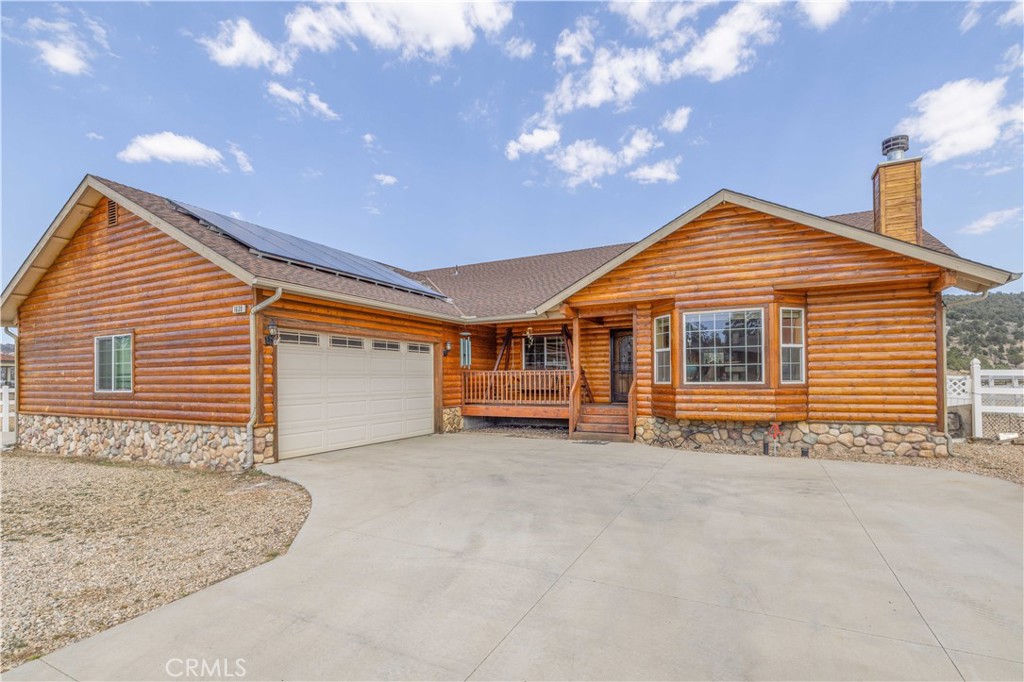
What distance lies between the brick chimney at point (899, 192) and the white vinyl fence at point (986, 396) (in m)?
3.17

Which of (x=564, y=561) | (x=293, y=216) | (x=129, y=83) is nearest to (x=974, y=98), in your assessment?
(x=564, y=561)

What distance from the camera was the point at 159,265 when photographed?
8.59 meters

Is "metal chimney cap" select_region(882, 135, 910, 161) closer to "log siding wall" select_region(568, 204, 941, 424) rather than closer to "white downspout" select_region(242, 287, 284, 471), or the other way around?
"log siding wall" select_region(568, 204, 941, 424)

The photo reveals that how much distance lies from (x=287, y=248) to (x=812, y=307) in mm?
10452

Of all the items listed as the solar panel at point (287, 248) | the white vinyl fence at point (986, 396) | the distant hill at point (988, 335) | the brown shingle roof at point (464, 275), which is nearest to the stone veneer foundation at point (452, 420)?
the brown shingle roof at point (464, 275)

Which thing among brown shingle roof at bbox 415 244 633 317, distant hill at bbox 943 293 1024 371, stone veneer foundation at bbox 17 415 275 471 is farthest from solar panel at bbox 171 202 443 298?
distant hill at bbox 943 293 1024 371

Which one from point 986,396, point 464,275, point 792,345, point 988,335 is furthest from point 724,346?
point 988,335

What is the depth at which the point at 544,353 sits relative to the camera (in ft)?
42.9

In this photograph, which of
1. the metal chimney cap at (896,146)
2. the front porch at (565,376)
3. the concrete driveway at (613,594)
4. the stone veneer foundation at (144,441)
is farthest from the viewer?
the front porch at (565,376)

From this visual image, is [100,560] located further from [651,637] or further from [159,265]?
[159,265]

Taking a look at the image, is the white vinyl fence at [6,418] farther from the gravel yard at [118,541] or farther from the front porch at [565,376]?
the front porch at [565,376]

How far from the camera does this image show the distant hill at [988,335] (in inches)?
845

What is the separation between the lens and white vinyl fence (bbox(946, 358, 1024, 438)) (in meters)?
9.14

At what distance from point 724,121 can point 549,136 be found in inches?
376
